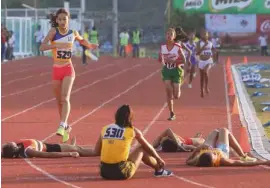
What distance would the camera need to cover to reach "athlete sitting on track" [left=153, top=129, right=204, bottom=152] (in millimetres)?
12570

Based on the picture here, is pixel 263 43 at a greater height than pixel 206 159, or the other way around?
pixel 206 159

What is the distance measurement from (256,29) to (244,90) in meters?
32.6

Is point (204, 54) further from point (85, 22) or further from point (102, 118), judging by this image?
point (85, 22)

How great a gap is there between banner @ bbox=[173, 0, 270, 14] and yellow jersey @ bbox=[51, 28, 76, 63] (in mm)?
41733

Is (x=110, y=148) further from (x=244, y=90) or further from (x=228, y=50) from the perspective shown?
(x=228, y=50)

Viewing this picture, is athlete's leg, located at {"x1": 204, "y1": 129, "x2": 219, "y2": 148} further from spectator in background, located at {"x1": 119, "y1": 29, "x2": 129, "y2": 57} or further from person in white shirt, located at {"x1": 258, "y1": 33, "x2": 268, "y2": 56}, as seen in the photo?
person in white shirt, located at {"x1": 258, "y1": 33, "x2": 268, "y2": 56}

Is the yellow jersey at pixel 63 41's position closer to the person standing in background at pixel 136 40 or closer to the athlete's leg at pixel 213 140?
the athlete's leg at pixel 213 140

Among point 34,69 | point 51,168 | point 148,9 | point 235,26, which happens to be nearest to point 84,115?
point 51,168

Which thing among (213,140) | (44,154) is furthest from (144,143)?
(44,154)

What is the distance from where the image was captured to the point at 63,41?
1378 cm

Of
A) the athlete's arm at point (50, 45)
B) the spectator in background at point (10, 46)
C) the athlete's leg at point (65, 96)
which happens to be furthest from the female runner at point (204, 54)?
the spectator in background at point (10, 46)

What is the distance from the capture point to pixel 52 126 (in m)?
16.7

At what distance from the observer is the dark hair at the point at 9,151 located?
11805 mm

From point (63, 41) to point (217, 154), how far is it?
144 inches
